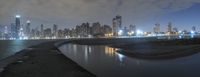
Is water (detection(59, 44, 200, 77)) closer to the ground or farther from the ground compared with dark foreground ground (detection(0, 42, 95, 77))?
closer to the ground

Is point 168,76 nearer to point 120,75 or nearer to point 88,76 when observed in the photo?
point 120,75

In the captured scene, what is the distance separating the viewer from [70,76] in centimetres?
2078

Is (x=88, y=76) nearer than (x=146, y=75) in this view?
Yes

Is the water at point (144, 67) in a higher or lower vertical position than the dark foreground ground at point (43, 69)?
lower

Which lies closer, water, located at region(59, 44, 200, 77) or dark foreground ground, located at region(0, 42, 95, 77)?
dark foreground ground, located at region(0, 42, 95, 77)

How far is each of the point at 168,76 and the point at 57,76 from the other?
8.66 metres

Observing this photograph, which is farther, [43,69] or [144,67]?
[144,67]

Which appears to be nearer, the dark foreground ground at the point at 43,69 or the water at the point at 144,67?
the dark foreground ground at the point at 43,69

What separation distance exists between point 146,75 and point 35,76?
8.91 m

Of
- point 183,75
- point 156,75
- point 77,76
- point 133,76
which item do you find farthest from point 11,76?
point 183,75

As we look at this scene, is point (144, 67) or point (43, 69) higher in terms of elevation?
point (43, 69)

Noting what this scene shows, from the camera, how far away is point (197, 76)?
23625 millimetres

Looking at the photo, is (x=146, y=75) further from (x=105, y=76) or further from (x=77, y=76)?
(x=77, y=76)

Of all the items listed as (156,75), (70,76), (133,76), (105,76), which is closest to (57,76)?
(70,76)
